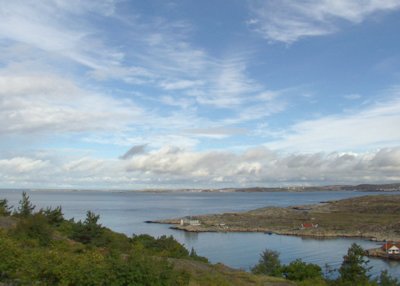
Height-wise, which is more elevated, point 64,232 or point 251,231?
point 64,232

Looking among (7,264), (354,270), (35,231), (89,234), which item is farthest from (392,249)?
(7,264)

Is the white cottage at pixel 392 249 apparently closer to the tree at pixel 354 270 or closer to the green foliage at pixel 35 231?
the tree at pixel 354 270

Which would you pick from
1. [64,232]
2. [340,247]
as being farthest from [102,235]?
[340,247]

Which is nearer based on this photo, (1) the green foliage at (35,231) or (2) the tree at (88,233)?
(1) the green foliage at (35,231)

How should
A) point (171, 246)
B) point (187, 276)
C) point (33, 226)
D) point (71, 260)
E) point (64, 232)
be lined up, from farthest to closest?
1. point (171, 246)
2. point (64, 232)
3. point (33, 226)
4. point (187, 276)
5. point (71, 260)

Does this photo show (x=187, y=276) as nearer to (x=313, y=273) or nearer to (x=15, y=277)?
(x=15, y=277)

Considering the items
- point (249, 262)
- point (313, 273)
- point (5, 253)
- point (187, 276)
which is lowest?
point (249, 262)

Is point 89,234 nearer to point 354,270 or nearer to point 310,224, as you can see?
point 354,270

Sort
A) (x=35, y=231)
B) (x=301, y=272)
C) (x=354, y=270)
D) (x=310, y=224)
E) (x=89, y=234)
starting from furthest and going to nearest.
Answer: (x=310, y=224) → (x=89, y=234) → (x=354, y=270) → (x=301, y=272) → (x=35, y=231)

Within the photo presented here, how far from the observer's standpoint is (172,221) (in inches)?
4739

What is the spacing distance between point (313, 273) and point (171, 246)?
50.5 ft

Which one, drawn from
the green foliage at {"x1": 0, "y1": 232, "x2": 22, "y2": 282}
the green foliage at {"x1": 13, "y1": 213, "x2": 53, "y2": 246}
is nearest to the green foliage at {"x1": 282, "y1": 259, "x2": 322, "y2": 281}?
the green foliage at {"x1": 13, "y1": 213, "x2": 53, "y2": 246}

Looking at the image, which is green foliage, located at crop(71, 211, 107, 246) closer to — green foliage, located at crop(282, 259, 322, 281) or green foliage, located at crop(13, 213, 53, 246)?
→ green foliage, located at crop(13, 213, 53, 246)

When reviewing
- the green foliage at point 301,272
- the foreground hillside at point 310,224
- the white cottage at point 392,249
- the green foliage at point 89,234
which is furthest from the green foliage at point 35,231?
the foreground hillside at point 310,224
